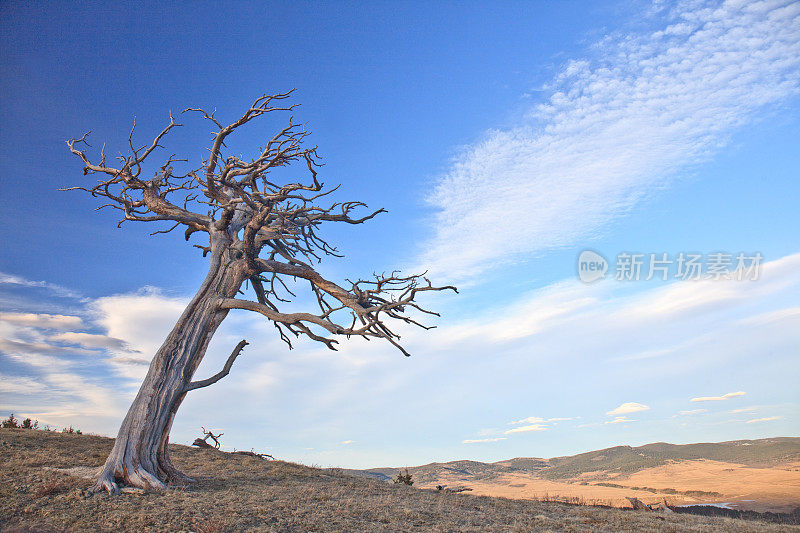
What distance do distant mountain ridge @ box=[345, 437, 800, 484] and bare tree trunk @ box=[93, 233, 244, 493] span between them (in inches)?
1266

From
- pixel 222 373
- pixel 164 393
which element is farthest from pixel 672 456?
pixel 164 393

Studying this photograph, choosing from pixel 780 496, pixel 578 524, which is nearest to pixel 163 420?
pixel 578 524

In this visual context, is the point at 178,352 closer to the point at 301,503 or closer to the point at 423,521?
the point at 301,503

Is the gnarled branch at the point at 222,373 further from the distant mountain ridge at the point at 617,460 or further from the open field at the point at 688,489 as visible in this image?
the distant mountain ridge at the point at 617,460

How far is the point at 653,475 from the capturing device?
131ft

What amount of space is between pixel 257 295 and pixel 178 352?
3.45 m

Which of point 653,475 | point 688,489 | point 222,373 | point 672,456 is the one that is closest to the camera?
point 222,373

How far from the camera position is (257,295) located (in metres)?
15.2

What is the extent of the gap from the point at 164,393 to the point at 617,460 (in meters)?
57.4

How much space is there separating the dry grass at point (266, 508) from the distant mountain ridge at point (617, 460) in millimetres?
29959

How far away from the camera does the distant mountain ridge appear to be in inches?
1861

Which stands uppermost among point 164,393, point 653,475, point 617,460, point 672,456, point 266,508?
point 164,393

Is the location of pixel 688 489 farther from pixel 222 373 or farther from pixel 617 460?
pixel 617 460

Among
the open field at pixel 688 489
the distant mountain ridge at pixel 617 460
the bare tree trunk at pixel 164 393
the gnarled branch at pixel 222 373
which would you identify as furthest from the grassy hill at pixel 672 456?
the bare tree trunk at pixel 164 393
